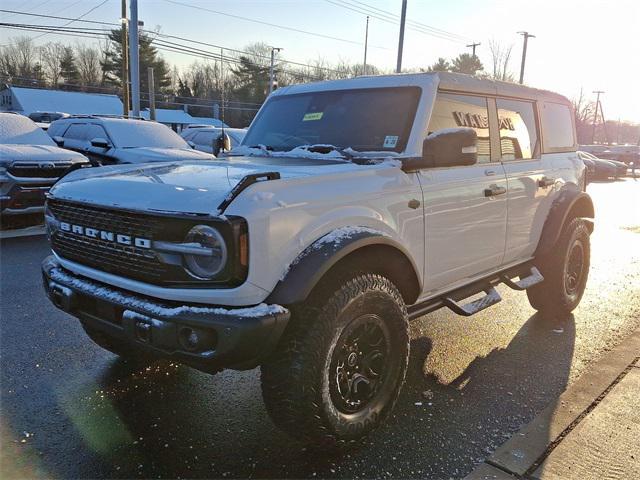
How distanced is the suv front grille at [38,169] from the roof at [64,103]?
44130mm

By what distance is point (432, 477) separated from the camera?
2545mm

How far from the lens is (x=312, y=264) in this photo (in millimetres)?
2430

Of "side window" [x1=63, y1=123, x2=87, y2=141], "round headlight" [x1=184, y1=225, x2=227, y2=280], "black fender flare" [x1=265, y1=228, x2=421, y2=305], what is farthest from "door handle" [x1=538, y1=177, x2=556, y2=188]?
"side window" [x1=63, y1=123, x2=87, y2=141]

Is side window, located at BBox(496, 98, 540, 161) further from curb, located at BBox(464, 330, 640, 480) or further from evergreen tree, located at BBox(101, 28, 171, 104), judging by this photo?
evergreen tree, located at BBox(101, 28, 171, 104)

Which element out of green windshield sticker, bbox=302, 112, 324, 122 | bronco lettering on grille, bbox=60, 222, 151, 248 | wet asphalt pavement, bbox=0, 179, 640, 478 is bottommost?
wet asphalt pavement, bbox=0, 179, 640, 478

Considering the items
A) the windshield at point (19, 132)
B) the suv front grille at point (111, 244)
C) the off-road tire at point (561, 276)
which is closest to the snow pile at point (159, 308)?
the suv front grille at point (111, 244)

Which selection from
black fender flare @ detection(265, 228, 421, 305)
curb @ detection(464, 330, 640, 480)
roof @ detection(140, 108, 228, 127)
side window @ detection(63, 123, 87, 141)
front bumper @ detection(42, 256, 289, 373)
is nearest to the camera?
front bumper @ detection(42, 256, 289, 373)

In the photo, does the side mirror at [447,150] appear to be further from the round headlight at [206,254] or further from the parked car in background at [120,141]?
the parked car in background at [120,141]

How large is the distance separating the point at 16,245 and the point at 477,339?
617 centimetres

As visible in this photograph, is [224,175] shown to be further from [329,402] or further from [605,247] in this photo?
[605,247]

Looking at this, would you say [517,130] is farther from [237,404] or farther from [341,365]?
[237,404]

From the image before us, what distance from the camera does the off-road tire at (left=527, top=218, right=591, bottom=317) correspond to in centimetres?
465

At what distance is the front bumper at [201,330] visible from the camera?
222 centimetres

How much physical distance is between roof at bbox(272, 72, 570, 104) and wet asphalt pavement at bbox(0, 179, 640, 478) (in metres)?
2.00
